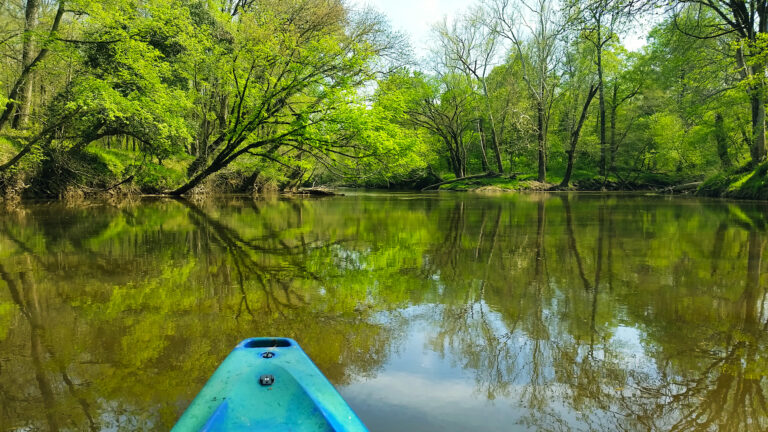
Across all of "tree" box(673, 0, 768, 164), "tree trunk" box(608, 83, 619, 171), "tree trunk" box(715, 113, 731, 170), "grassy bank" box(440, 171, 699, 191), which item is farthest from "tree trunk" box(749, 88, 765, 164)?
"tree trunk" box(608, 83, 619, 171)

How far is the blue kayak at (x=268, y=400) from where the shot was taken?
1860mm

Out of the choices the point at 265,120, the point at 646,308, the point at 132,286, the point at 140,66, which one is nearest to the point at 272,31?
the point at 265,120

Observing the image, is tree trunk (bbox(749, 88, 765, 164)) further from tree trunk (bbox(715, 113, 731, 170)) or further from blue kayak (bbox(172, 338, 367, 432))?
blue kayak (bbox(172, 338, 367, 432))

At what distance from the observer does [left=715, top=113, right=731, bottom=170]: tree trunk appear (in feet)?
74.1

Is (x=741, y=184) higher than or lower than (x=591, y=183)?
lower

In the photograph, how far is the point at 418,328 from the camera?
3.74 meters

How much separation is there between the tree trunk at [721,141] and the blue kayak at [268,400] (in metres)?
26.7

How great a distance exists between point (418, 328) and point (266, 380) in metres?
1.80

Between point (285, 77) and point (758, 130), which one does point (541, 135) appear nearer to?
point (758, 130)

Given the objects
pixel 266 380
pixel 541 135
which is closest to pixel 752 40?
pixel 541 135

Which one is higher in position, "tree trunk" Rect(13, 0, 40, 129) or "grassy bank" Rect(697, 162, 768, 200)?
"tree trunk" Rect(13, 0, 40, 129)

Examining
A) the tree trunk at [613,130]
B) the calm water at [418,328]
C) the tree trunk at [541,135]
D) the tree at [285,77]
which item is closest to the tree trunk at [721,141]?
the tree trunk at [541,135]

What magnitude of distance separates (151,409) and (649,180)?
38655 millimetres

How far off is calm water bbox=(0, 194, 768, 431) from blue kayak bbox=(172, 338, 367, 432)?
0.47 metres
